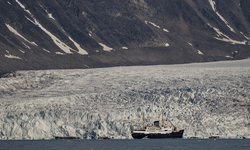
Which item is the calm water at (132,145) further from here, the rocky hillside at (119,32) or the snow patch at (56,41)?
the snow patch at (56,41)

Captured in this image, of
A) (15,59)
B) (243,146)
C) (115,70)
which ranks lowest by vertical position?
(243,146)

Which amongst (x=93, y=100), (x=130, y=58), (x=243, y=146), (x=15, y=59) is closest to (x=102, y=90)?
(x=93, y=100)

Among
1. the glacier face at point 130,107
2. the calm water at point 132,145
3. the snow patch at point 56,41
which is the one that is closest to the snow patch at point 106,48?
the snow patch at point 56,41

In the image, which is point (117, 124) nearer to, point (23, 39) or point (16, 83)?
point (16, 83)

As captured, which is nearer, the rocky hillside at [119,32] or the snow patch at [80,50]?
the rocky hillside at [119,32]

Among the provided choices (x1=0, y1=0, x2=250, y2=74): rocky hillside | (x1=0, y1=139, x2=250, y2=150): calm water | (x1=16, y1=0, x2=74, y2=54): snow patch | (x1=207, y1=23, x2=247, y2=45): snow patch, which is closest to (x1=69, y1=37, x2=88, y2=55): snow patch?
(x1=0, y1=0, x2=250, y2=74): rocky hillside
